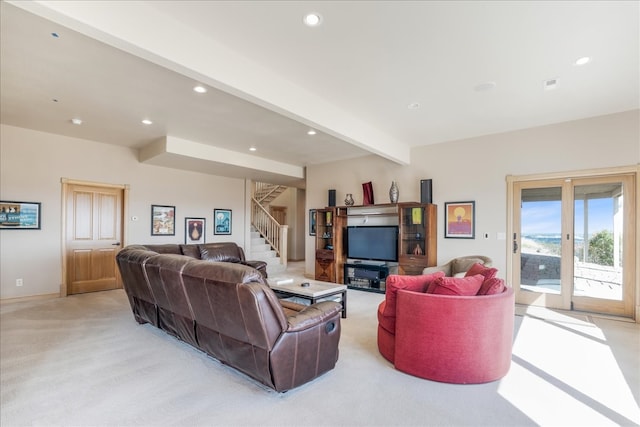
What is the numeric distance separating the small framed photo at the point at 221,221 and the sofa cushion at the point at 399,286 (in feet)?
18.9

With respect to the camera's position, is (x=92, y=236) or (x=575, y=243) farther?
(x=92, y=236)

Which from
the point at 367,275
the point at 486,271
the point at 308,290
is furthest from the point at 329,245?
the point at 486,271

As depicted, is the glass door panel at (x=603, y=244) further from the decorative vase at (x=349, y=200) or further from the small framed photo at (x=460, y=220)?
the decorative vase at (x=349, y=200)

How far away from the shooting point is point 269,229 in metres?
9.18

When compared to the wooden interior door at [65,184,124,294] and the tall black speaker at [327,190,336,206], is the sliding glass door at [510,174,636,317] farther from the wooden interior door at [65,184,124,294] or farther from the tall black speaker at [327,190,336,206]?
the wooden interior door at [65,184,124,294]

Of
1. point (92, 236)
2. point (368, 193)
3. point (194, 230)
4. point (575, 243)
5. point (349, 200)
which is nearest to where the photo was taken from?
point (575, 243)

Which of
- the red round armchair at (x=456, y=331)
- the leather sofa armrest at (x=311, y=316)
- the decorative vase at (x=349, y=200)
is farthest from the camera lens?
the decorative vase at (x=349, y=200)

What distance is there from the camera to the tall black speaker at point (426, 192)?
5625 mm

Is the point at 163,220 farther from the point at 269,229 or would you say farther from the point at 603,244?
the point at 603,244

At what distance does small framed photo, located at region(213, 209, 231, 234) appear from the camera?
7641 millimetres

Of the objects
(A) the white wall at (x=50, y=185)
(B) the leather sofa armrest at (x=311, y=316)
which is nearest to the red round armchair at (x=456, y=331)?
(B) the leather sofa armrest at (x=311, y=316)

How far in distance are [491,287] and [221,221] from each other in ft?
21.4

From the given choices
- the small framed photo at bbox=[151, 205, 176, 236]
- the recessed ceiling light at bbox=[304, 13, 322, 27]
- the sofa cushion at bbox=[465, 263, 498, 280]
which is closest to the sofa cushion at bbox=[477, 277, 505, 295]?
the sofa cushion at bbox=[465, 263, 498, 280]

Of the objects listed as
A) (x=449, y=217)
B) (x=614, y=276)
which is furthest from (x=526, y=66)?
(x=614, y=276)
